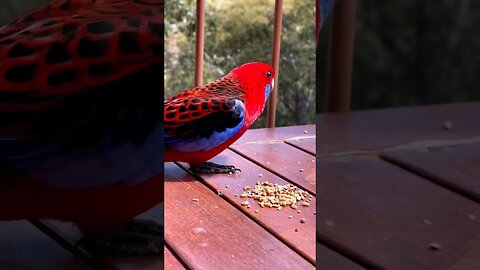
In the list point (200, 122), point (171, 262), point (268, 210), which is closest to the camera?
point (171, 262)

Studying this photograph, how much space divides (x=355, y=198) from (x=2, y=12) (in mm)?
335

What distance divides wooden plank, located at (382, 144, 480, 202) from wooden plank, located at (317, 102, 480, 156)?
0.01m

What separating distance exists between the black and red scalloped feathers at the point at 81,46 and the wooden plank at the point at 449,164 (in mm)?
243

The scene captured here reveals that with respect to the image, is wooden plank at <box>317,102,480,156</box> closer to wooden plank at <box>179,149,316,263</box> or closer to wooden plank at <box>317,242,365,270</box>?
wooden plank at <box>317,242,365,270</box>

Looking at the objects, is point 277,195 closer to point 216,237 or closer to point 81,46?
point 216,237

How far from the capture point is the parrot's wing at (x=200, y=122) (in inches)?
48.1

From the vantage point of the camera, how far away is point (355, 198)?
1.93ft

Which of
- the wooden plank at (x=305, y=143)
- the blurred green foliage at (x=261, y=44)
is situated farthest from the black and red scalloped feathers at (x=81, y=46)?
the blurred green foliage at (x=261, y=44)

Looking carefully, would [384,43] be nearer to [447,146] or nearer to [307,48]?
[447,146]

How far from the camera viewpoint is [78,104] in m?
0.54

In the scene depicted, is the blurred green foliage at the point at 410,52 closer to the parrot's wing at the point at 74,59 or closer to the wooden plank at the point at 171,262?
the parrot's wing at the point at 74,59

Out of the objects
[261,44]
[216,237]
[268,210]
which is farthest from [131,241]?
[261,44]

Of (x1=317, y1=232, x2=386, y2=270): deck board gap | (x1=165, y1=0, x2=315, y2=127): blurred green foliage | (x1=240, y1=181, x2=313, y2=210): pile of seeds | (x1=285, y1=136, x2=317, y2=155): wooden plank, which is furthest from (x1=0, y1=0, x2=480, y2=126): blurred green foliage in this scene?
(x1=165, y1=0, x2=315, y2=127): blurred green foliage

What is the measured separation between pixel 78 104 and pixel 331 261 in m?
0.26
